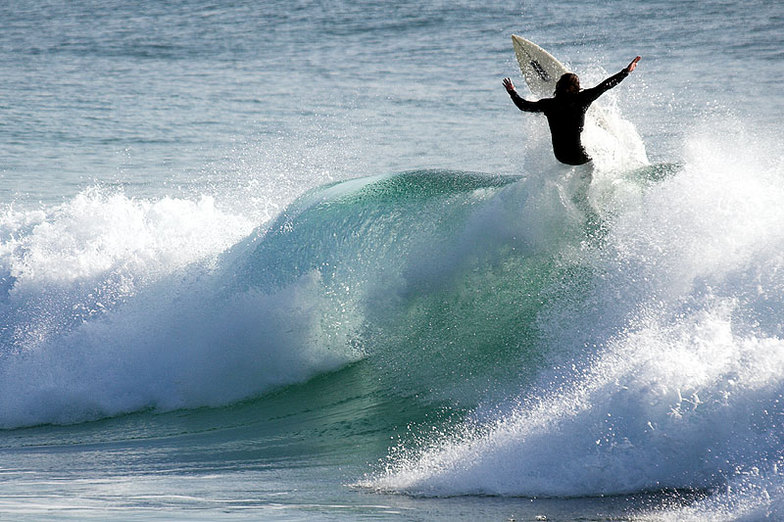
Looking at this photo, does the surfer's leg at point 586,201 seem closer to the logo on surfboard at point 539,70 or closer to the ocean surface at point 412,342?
the ocean surface at point 412,342

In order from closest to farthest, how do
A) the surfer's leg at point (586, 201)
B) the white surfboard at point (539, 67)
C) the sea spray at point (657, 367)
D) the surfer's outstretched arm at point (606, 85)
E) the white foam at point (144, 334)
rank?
the sea spray at point (657, 367) → the surfer's outstretched arm at point (606, 85) → the surfer's leg at point (586, 201) → the white foam at point (144, 334) → the white surfboard at point (539, 67)

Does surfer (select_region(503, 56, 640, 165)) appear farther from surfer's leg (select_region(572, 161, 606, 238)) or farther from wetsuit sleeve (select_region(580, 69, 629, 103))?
surfer's leg (select_region(572, 161, 606, 238))

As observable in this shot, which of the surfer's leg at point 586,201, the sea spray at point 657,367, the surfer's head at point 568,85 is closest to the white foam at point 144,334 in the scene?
the sea spray at point 657,367

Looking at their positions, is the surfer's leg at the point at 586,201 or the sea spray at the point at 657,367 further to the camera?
the surfer's leg at the point at 586,201

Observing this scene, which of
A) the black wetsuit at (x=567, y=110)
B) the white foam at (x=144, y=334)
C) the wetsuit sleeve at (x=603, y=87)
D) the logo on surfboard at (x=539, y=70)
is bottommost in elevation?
the white foam at (x=144, y=334)

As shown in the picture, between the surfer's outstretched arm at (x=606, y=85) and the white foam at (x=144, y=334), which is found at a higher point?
the surfer's outstretched arm at (x=606, y=85)

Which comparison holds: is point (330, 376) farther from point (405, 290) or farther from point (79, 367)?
point (79, 367)

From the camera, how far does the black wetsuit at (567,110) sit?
6648 mm

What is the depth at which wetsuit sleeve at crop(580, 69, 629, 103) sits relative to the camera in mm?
6504

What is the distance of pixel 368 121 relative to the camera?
58.2ft

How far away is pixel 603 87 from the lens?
6547mm

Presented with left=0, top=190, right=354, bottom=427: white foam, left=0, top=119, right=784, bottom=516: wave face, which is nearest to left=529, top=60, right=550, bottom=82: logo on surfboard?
left=0, top=119, right=784, bottom=516: wave face

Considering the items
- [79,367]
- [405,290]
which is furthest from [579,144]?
[79,367]

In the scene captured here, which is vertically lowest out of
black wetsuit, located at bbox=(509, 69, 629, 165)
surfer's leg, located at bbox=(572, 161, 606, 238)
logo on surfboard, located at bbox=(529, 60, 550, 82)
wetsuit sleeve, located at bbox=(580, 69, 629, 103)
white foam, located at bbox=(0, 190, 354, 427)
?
white foam, located at bbox=(0, 190, 354, 427)
